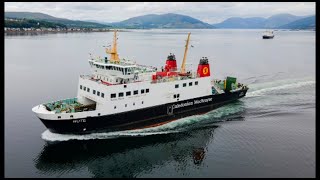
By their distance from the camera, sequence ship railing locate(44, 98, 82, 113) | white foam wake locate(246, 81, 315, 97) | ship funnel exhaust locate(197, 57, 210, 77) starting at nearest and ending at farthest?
ship railing locate(44, 98, 82, 113) < ship funnel exhaust locate(197, 57, 210, 77) < white foam wake locate(246, 81, 315, 97)

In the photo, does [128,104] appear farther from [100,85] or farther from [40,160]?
[40,160]

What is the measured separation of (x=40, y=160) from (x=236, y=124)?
19609mm

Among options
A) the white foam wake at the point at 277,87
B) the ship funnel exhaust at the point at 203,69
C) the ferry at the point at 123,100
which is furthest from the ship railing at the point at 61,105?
the white foam wake at the point at 277,87

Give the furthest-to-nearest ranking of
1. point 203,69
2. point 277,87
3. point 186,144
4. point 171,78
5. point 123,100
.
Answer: point 277,87 < point 203,69 < point 171,78 < point 123,100 < point 186,144

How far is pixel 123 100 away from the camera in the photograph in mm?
29703

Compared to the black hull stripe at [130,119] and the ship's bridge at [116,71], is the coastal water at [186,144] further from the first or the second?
the ship's bridge at [116,71]

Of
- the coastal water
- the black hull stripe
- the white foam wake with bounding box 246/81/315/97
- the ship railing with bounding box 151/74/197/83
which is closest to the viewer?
the coastal water

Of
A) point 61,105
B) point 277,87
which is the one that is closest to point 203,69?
point 61,105

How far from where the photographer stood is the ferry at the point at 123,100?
28250 mm

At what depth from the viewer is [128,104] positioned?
30141mm

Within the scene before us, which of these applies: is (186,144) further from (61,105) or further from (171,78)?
(61,105)

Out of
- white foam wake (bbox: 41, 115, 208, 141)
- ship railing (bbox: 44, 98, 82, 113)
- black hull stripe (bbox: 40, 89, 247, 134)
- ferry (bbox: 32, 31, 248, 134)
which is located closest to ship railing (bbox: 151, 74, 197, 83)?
ferry (bbox: 32, 31, 248, 134)

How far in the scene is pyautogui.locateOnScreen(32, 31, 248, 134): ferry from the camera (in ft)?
92.7

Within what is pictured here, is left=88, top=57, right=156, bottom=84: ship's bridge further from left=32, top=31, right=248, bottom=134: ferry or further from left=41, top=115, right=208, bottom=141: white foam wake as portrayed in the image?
left=41, top=115, right=208, bottom=141: white foam wake
